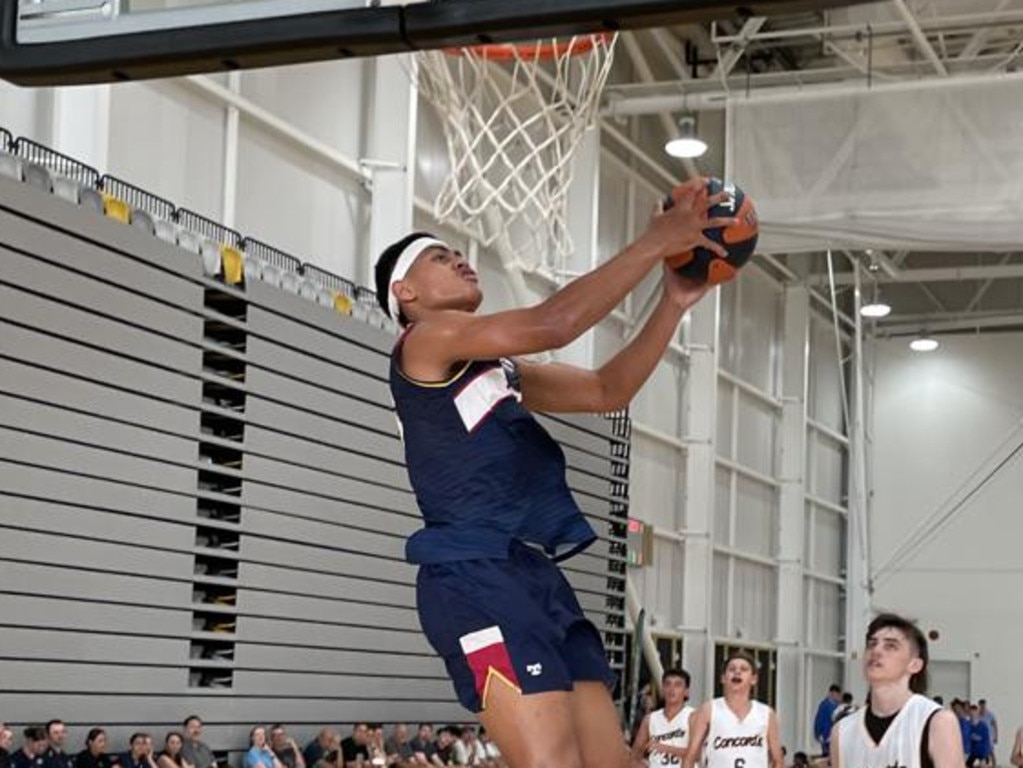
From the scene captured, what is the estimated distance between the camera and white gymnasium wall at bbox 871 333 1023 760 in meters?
34.8

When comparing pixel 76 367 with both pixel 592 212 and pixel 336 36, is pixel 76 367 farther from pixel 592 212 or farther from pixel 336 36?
pixel 592 212

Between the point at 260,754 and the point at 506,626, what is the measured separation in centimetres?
1084

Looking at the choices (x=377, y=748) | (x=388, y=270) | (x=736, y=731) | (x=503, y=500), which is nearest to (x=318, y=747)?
(x=377, y=748)

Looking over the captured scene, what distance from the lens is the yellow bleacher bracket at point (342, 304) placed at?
16.8 meters

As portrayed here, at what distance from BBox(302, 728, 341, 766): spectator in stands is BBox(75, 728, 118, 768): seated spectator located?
3.01 m

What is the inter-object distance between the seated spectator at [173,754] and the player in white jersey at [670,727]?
11.6 ft

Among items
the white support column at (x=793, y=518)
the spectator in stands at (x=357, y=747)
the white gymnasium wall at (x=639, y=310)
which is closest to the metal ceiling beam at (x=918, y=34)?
the white gymnasium wall at (x=639, y=310)

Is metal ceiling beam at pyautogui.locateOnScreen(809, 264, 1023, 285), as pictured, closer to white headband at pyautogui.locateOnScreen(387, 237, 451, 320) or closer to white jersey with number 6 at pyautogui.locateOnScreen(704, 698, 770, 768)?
white jersey with number 6 at pyautogui.locateOnScreen(704, 698, 770, 768)

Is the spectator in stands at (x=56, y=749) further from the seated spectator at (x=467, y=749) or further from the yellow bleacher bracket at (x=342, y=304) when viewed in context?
the seated spectator at (x=467, y=749)

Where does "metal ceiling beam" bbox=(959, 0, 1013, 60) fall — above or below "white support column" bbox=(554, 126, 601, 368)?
above

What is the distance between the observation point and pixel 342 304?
16.9 meters

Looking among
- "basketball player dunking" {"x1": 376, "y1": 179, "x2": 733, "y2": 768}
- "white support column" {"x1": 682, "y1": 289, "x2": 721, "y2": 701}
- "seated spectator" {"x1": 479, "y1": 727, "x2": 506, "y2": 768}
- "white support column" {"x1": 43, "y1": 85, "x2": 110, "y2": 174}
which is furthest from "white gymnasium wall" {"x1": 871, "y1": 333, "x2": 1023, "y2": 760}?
"basketball player dunking" {"x1": 376, "y1": 179, "x2": 733, "y2": 768}

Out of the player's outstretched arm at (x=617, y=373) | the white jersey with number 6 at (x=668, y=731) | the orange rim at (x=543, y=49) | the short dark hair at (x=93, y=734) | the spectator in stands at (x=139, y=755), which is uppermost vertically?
the orange rim at (x=543, y=49)

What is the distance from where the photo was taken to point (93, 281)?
13094mm
